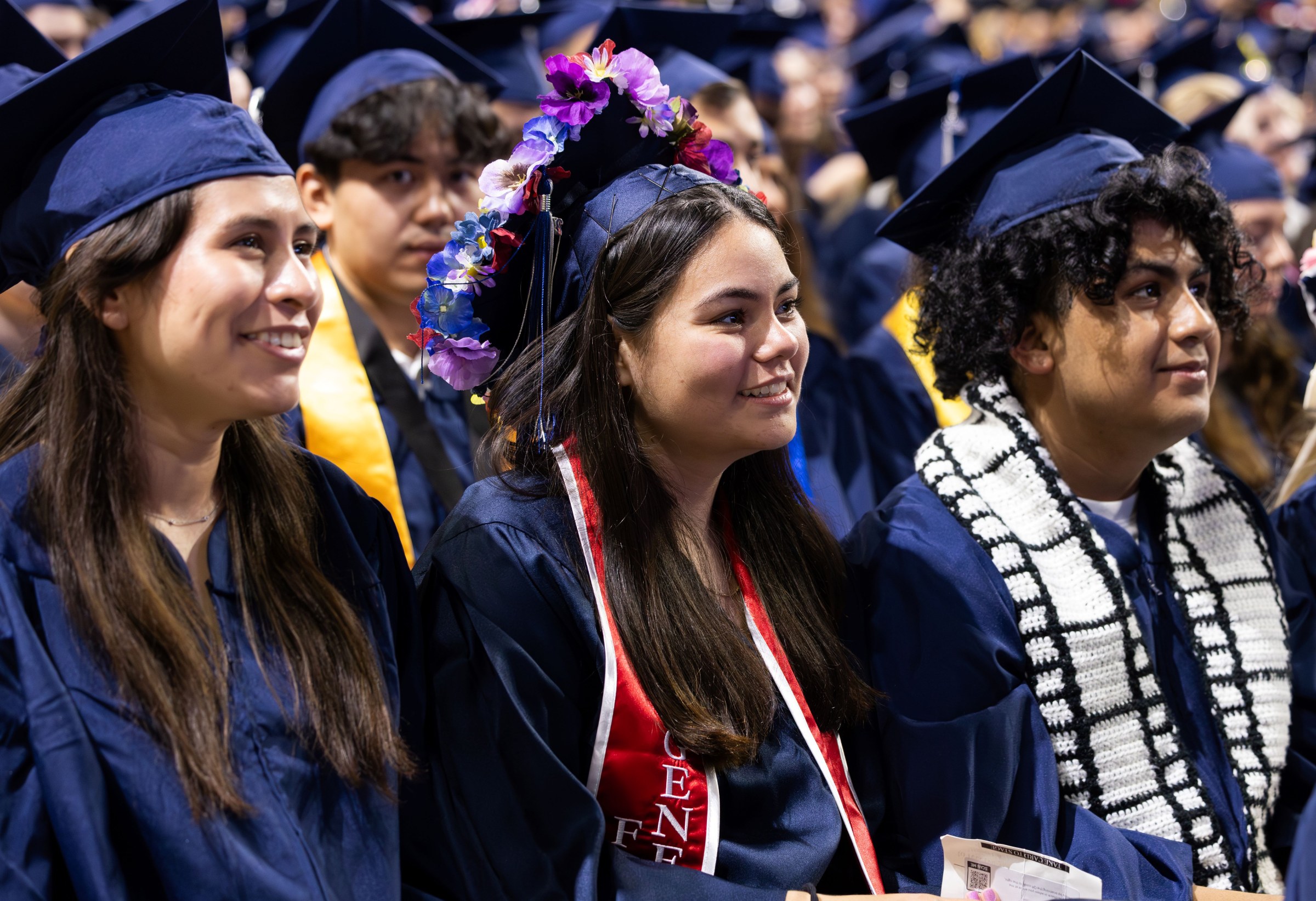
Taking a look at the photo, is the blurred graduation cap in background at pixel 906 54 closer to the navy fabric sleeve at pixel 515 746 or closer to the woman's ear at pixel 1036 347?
the woman's ear at pixel 1036 347

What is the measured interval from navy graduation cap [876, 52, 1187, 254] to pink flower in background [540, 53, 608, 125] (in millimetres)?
788

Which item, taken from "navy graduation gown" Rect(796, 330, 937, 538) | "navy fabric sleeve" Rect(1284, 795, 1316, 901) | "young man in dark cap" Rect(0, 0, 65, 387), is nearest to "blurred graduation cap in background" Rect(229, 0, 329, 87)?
"young man in dark cap" Rect(0, 0, 65, 387)

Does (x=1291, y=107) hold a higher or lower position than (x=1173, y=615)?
higher

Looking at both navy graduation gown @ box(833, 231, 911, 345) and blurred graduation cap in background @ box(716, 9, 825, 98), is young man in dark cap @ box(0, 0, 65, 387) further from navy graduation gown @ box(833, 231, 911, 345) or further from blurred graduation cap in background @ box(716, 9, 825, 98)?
blurred graduation cap in background @ box(716, 9, 825, 98)

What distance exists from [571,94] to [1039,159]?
104 centimetres

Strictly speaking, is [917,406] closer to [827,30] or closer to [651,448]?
[651,448]

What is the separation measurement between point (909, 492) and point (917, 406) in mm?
1402

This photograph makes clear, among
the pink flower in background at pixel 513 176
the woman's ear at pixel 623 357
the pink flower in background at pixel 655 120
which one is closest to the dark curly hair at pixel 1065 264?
the pink flower in background at pixel 655 120

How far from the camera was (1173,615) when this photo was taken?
2.67 meters

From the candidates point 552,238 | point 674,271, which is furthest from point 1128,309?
point 552,238

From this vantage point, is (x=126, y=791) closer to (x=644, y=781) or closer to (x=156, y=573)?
(x=156, y=573)

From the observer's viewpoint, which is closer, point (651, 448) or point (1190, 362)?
point (651, 448)

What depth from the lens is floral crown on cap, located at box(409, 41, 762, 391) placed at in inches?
89.0

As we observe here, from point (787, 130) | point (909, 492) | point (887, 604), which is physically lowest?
point (887, 604)
